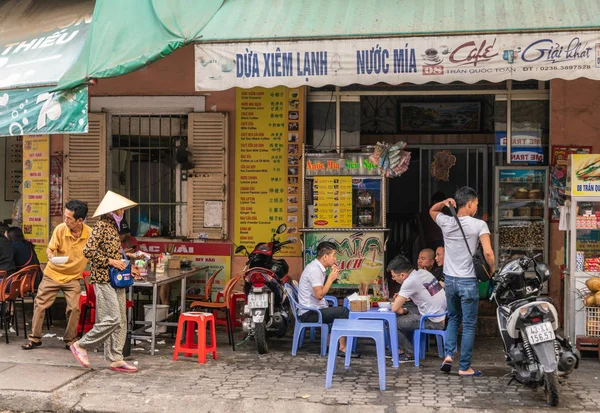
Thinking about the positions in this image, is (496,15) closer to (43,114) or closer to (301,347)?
(301,347)

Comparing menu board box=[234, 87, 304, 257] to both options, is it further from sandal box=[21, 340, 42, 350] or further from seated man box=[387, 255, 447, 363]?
sandal box=[21, 340, 42, 350]

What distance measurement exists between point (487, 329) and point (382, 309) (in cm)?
210

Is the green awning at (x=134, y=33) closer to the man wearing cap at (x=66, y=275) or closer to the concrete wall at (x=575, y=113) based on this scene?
the man wearing cap at (x=66, y=275)

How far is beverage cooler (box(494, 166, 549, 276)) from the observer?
9.66 meters

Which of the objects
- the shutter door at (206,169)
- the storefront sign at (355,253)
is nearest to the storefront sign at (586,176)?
the storefront sign at (355,253)

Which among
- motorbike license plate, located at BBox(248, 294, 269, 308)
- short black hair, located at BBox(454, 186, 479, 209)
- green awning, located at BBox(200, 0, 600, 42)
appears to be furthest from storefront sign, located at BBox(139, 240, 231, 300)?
short black hair, located at BBox(454, 186, 479, 209)

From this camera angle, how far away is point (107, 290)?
7449 millimetres

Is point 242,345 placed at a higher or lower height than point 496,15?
lower

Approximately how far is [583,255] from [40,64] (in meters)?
6.31

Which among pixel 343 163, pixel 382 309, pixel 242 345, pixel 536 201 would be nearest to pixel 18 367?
pixel 242 345

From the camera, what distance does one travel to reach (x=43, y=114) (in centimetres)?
824

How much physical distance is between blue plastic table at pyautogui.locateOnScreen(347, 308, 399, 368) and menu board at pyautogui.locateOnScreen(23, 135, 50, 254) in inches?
196

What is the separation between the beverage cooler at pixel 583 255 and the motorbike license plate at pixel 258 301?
3192 millimetres

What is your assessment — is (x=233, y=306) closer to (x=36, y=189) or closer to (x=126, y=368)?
(x=126, y=368)
